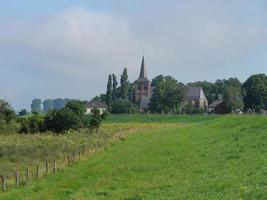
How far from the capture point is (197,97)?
190 m

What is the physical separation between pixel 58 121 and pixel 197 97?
11707cm

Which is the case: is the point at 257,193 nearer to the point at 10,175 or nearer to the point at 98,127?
the point at 10,175

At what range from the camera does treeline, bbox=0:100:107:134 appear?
76812 mm

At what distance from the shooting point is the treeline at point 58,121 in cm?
7681

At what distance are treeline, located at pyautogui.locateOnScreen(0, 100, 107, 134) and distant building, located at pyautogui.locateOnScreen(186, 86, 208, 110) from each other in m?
108

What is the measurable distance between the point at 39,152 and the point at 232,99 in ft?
385

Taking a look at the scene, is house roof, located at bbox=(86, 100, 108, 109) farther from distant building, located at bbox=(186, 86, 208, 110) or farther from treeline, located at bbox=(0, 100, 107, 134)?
treeline, located at bbox=(0, 100, 107, 134)

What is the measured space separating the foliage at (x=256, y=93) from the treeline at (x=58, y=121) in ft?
225

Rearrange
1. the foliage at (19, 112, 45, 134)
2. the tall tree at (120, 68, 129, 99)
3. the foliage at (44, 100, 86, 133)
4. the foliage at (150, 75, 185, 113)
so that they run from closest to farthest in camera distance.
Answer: the foliage at (44, 100, 86, 133), the foliage at (19, 112, 45, 134), the foliage at (150, 75, 185, 113), the tall tree at (120, 68, 129, 99)

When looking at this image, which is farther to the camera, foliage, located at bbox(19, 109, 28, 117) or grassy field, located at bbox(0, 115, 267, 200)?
foliage, located at bbox(19, 109, 28, 117)

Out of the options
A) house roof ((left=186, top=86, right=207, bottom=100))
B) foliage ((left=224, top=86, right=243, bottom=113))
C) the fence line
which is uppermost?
house roof ((left=186, top=86, right=207, bottom=100))

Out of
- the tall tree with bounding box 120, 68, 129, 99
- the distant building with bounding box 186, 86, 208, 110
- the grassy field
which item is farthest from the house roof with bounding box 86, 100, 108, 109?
the grassy field

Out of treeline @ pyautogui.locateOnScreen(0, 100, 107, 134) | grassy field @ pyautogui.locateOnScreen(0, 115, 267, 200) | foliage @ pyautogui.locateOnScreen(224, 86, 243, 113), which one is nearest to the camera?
grassy field @ pyautogui.locateOnScreen(0, 115, 267, 200)

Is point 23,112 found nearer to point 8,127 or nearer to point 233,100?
point 233,100
